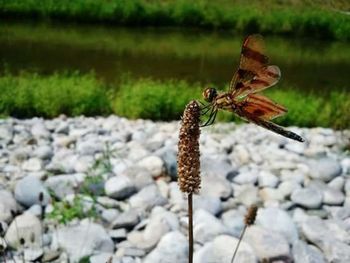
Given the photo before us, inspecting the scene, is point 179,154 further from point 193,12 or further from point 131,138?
point 193,12

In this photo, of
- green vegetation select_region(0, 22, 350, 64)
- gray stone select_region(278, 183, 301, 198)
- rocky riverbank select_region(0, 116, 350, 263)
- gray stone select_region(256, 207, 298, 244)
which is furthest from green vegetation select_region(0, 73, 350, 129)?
green vegetation select_region(0, 22, 350, 64)

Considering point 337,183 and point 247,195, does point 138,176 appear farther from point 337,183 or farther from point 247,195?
point 337,183

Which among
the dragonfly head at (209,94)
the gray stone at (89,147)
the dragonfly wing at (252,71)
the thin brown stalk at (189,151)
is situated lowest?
the gray stone at (89,147)

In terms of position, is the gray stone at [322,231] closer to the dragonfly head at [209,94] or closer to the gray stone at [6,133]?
the dragonfly head at [209,94]

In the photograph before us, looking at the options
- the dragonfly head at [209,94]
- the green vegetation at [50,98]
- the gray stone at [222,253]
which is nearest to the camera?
the dragonfly head at [209,94]

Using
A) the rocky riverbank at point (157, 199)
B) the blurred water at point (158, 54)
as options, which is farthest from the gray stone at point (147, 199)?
the blurred water at point (158, 54)

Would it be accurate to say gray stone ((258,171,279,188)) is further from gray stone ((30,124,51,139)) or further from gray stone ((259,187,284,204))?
gray stone ((30,124,51,139))

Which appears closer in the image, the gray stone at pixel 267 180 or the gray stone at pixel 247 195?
the gray stone at pixel 247 195
